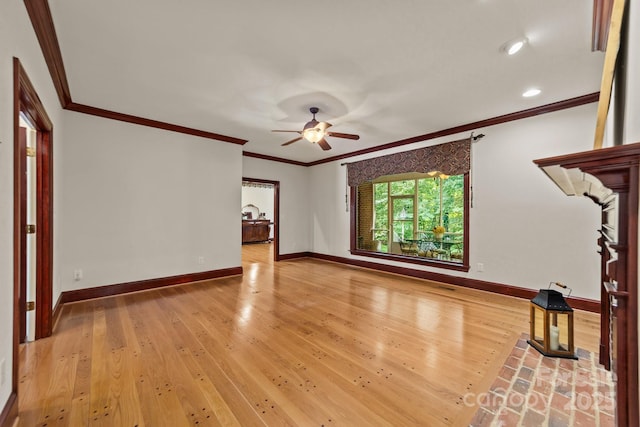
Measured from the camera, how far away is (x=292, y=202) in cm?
707

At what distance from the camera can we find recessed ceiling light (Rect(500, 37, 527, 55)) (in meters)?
2.25

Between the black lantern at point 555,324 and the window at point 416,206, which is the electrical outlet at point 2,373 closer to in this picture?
the black lantern at point 555,324

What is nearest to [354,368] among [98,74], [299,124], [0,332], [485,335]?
[485,335]

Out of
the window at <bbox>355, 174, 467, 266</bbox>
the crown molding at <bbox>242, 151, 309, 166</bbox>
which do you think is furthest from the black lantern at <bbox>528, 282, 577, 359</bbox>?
the crown molding at <bbox>242, 151, 309, 166</bbox>

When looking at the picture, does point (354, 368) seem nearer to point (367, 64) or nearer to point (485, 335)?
point (485, 335)

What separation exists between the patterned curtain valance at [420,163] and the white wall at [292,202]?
1.52 m

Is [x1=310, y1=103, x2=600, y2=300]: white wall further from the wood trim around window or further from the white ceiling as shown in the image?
the white ceiling

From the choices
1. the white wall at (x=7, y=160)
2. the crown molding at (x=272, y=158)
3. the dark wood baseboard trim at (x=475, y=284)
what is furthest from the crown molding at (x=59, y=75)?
the dark wood baseboard trim at (x=475, y=284)

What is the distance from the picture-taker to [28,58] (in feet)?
6.25

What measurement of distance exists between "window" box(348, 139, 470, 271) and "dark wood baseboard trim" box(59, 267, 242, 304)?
2959mm

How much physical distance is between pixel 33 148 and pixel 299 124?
3.10 m

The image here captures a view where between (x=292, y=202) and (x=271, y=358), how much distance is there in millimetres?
5040

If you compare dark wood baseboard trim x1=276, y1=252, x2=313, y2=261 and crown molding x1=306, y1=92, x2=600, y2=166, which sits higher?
crown molding x1=306, y1=92, x2=600, y2=166

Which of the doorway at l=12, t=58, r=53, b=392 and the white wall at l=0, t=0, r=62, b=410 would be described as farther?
the doorway at l=12, t=58, r=53, b=392
